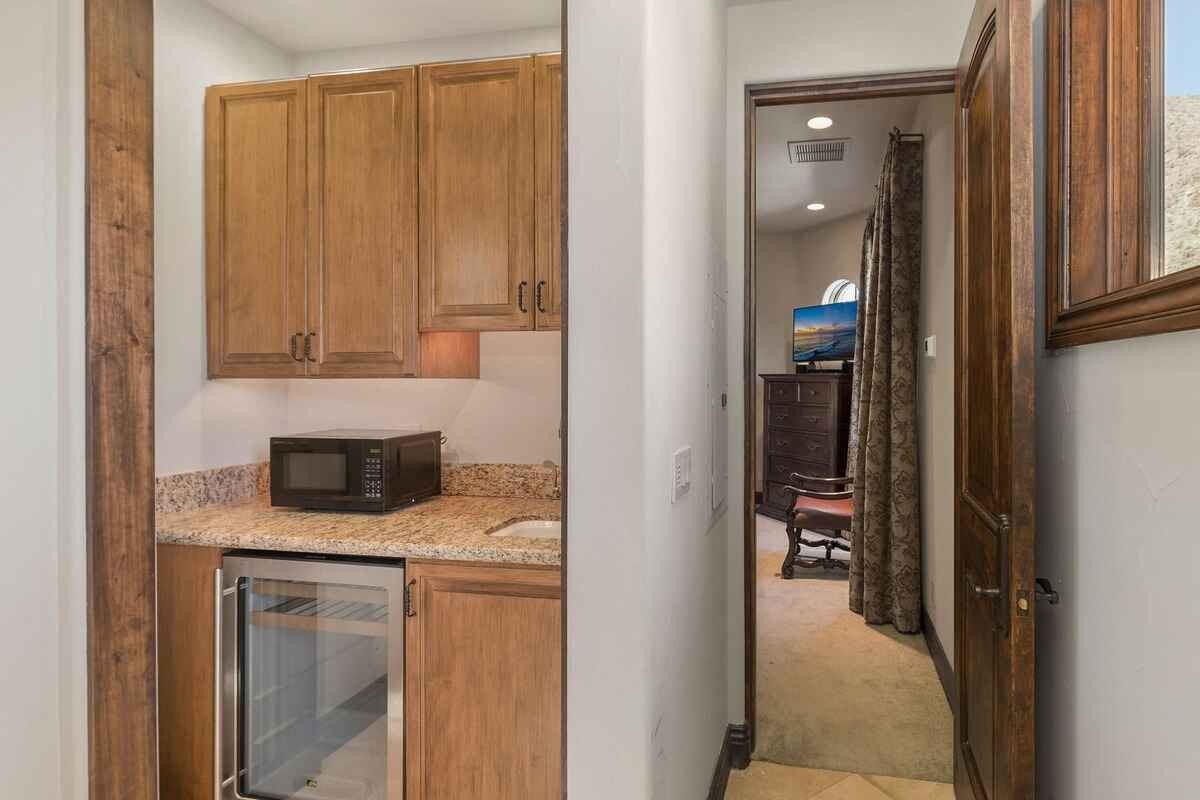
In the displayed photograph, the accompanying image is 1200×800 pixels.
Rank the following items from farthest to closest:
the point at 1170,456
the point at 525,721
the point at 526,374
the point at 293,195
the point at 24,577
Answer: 1. the point at 526,374
2. the point at 293,195
3. the point at 525,721
4. the point at 24,577
5. the point at 1170,456

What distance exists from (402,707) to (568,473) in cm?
104

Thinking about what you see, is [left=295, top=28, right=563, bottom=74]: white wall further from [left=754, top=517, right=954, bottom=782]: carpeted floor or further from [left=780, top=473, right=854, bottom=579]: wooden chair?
[left=780, top=473, right=854, bottom=579]: wooden chair

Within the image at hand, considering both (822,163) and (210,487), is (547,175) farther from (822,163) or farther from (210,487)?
(822,163)

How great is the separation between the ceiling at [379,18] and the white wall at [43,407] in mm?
1120

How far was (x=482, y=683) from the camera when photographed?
1899mm

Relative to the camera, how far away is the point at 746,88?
252cm

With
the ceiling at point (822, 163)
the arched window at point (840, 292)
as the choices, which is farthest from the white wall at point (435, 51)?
the arched window at point (840, 292)

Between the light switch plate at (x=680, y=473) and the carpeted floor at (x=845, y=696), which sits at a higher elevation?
the light switch plate at (x=680, y=473)

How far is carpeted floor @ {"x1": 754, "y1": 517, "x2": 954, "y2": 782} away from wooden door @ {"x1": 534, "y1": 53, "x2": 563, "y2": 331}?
1789 mm

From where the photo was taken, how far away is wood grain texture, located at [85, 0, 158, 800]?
5.22ft

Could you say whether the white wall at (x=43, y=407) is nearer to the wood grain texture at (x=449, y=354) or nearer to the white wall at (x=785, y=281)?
the wood grain texture at (x=449, y=354)

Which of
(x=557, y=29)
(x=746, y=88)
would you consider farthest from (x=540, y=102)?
(x=746, y=88)

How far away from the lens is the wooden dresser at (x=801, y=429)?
6133 millimetres

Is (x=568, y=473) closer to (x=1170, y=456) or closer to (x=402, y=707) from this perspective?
(x=1170, y=456)
